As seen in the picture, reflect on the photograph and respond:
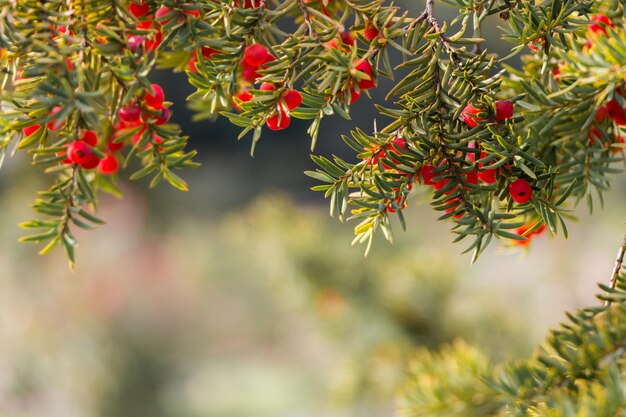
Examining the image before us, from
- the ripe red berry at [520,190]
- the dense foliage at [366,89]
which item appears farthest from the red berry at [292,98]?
the ripe red berry at [520,190]

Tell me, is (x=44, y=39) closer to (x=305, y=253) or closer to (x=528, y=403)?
(x=528, y=403)

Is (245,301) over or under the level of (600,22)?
under

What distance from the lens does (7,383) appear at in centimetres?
202

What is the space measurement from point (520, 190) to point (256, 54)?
0.14 meters

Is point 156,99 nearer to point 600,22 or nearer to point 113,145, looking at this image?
point 113,145

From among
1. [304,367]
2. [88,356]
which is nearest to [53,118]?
[88,356]

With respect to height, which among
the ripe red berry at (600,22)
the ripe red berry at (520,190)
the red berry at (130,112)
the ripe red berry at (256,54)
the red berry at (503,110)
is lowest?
the red berry at (130,112)

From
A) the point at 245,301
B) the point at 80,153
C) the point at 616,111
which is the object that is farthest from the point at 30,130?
the point at 245,301

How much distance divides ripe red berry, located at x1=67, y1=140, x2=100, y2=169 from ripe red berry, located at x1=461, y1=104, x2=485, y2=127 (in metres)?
0.18

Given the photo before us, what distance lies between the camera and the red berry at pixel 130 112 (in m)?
0.33

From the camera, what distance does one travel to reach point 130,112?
326 mm

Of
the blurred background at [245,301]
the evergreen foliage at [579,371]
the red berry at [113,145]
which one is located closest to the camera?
the evergreen foliage at [579,371]

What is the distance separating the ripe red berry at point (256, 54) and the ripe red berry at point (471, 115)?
100 mm

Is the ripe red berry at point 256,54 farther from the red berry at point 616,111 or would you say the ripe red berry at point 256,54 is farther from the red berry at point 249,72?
the red berry at point 616,111
